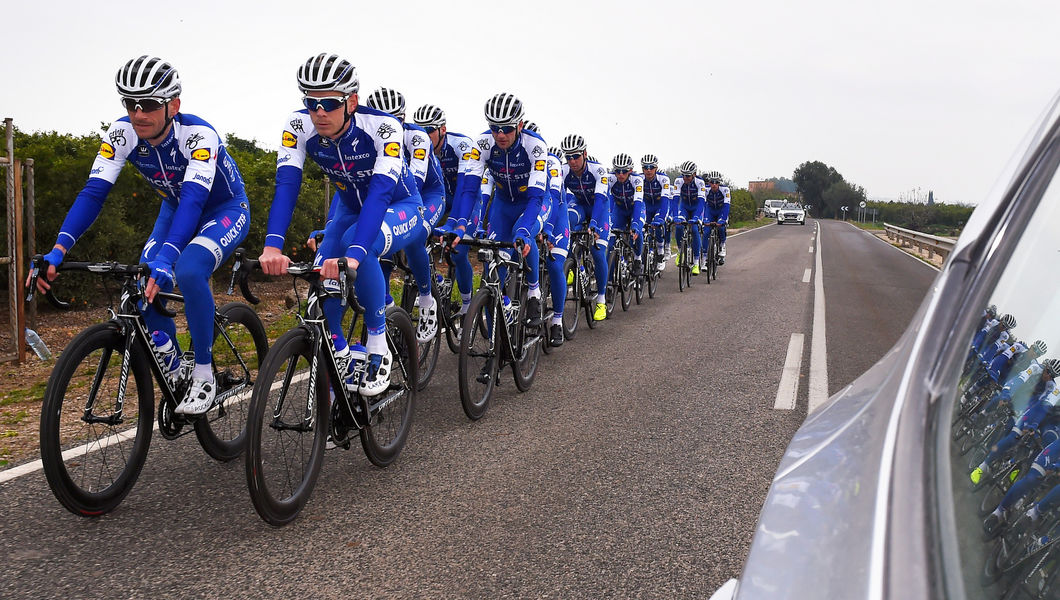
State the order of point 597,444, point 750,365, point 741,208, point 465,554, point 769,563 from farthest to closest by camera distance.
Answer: point 741,208 → point 750,365 → point 597,444 → point 465,554 → point 769,563

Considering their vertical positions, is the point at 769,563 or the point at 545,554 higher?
the point at 769,563

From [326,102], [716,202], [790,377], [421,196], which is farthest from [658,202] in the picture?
[326,102]

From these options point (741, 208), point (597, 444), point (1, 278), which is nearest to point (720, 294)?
point (597, 444)

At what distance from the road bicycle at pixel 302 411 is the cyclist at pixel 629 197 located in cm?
794

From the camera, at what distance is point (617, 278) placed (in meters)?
11.3

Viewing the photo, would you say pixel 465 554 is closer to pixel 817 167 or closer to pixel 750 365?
pixel 750 365

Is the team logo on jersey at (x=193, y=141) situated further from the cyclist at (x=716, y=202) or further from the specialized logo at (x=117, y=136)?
the cyclist at (x=716, y=202)

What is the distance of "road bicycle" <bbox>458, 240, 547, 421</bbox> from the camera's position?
5410 millimetres

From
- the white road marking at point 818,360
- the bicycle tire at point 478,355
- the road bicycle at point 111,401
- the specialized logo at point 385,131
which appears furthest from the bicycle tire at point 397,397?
the white road marking at point 818,360

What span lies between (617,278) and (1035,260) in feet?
32.8

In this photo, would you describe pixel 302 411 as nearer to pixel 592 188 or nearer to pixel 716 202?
pixel 592 188

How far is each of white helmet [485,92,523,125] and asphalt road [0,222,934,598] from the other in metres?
2.25

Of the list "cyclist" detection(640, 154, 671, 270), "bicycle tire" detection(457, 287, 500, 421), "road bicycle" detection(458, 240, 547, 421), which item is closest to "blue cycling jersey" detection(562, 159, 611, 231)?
"cyclist" detection(640, 154, 671, 270)

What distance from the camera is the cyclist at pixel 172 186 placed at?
4184mm
